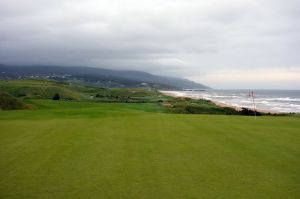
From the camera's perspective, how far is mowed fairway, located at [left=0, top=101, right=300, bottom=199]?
304 inches

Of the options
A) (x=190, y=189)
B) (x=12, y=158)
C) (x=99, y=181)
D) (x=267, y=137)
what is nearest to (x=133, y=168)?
(x=99, y=181)

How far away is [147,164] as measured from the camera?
32.7ft

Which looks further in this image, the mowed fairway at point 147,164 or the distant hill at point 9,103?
the distant hill at point 9,103

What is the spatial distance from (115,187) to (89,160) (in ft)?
9.01

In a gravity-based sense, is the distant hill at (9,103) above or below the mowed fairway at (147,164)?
above

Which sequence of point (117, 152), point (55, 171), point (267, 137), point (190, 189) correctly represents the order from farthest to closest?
point (267, 137)
point (117, 152)
point (55, 171)
point (190, 189)

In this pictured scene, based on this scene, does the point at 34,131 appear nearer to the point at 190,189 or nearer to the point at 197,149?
the point at 197,149

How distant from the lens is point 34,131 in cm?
1655

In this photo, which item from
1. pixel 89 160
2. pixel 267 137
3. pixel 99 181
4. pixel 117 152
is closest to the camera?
pixel 99 181

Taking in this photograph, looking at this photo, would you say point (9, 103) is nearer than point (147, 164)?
No

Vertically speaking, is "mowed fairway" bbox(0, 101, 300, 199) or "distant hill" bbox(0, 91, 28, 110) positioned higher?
"distant hill" bbox(0, 91, 28, 110)

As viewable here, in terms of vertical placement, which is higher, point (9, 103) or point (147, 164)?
point (9, 103)

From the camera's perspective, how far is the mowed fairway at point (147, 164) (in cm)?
771

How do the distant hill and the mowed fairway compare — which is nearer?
the mowed fairway
